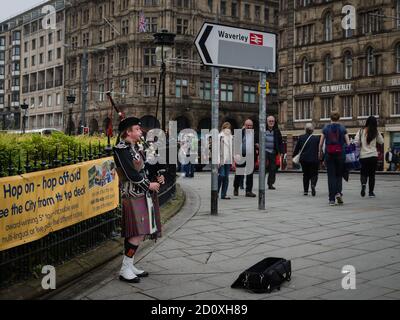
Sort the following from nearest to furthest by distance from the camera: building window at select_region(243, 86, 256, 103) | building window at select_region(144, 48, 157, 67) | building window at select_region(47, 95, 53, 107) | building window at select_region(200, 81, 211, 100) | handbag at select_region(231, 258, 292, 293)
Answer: handbag at select_region(231, 258, 292, 293) < building window at select_region(144, 48, 157, 67) < building window at select_region(200, 81, 211, 100) < building window at select_region(243, 86, 256, 103) < building window at select_region(47, 95, 53, 107)

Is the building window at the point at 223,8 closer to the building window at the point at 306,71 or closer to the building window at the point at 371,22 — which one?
the building window at the point at 306,71

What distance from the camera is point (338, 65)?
45.4m

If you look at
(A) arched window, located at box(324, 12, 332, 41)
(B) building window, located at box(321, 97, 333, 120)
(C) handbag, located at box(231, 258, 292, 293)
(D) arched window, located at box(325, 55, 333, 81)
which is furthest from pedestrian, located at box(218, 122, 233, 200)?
(A) arched window, located at box(324, 12, 332, 41)

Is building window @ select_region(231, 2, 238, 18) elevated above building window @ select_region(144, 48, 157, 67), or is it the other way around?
building window @ select_region(231, 2, 238, 18)

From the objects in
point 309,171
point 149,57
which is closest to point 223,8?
point 149,57

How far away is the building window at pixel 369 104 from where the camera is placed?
42537mm

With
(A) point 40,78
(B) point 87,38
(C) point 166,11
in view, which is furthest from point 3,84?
(C) point 166,11

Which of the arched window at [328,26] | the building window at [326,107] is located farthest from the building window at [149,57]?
the building window at [326,107]

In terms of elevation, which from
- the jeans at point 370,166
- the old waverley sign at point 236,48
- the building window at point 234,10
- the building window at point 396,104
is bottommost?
the jeans at point 370,166

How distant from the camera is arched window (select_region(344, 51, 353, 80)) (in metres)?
44.6

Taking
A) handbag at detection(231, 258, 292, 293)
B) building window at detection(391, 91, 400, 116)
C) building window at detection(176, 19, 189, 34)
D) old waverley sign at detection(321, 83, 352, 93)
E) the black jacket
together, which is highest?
building window at detection(176, 19, 189, 34)

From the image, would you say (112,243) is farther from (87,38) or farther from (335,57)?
(87,38)

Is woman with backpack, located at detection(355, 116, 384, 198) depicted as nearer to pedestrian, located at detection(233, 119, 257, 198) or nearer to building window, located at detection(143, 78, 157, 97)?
pedestrian, located at detection(233, 119, 257, 198)

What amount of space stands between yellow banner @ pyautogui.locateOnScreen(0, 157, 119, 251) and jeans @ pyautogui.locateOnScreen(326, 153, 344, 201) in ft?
17.9
